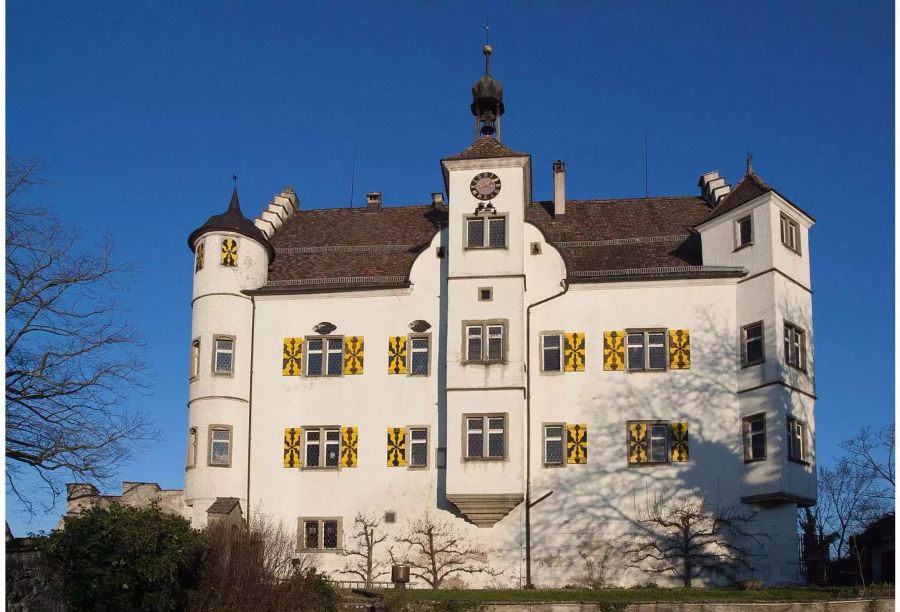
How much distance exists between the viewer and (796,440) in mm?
35469

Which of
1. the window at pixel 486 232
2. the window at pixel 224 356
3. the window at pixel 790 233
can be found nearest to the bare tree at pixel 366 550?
the window at pixel 224 356

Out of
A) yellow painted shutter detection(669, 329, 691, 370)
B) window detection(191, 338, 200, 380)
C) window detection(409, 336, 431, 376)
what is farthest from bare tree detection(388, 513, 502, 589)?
window detection(191, 338, 200, 380)

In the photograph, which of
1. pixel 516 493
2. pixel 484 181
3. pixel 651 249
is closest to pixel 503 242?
pixel 484 181

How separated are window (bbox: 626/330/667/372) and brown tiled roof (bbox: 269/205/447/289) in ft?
23.2

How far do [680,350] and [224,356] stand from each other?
13631 mm

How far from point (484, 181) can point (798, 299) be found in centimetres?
990

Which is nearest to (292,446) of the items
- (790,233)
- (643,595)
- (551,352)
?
(551,352)

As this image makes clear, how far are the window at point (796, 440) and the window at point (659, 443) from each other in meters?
3.40

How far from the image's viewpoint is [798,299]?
36875mm

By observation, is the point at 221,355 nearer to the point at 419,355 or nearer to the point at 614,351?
the point at 419,355

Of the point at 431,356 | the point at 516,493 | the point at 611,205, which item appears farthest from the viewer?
the point at 611,205

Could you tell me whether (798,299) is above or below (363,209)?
below

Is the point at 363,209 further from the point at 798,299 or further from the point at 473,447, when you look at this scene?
the point at 798,299

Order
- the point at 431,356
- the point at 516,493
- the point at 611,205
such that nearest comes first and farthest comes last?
1. the point at 516,493
2. the point at 431,356
3. the point at 611,205
